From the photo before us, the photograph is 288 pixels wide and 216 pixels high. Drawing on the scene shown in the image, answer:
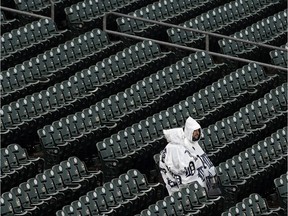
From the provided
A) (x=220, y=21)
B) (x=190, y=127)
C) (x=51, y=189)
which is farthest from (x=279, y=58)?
(x=51, y=189)

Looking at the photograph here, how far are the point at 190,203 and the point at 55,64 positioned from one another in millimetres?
4415

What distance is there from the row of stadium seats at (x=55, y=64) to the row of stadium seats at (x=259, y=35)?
1.82 meters

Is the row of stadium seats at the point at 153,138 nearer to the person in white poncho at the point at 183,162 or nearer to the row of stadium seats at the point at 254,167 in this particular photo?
the row of stadium seats at the point at 254,167

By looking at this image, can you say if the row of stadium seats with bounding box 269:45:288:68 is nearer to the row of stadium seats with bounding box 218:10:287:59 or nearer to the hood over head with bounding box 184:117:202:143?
the row of stadium seats with bounding box 218:10:287:59

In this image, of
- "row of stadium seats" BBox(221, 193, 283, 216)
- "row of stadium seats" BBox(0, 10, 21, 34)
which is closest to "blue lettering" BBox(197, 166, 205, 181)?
"row of stadium seats" BBox(221, 193, 283, 216)

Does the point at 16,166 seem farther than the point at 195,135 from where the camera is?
Yes

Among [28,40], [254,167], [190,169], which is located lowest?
[254,167]

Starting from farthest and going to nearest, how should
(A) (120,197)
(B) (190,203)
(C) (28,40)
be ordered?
(C) (28,40), (A) (120,197), (B) (190,203)

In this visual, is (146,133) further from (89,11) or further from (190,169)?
(89,11)

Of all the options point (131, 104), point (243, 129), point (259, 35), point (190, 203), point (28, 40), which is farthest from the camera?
point (259, 35)

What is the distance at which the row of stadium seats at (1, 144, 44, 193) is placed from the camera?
22250mm

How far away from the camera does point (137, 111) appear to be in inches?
965

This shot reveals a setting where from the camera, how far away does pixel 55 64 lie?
25438 millimetres

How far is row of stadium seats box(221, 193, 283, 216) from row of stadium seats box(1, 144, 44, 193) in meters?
2.68
